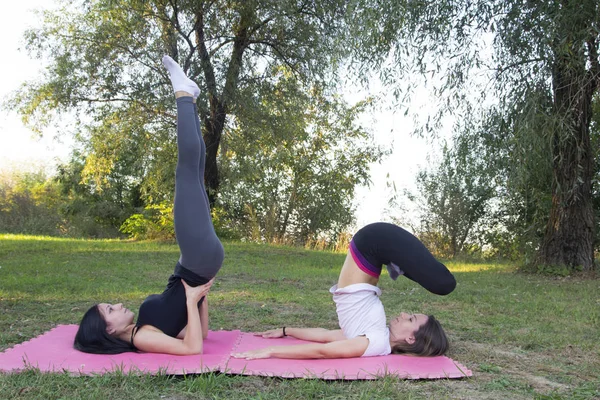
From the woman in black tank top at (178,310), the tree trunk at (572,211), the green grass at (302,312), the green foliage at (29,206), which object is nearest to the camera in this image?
the green grass at (302,312)

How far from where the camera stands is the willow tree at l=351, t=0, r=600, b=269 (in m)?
6.41

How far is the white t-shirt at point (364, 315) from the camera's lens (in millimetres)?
3303

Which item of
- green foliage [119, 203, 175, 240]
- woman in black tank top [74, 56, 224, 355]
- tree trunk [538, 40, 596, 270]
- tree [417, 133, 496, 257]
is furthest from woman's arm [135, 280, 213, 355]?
tree [417, 133, 496, 257]

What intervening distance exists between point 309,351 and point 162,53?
9172 mm

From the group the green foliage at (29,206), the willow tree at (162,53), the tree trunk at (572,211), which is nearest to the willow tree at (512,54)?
the tree trunk at (572,211)

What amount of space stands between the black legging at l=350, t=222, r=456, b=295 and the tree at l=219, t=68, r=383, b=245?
8.40m

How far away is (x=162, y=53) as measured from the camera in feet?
36.0

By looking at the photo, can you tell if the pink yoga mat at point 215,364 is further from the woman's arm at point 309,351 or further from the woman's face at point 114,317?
the woman's face at point 114,317

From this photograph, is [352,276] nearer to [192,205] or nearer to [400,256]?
[400,256]

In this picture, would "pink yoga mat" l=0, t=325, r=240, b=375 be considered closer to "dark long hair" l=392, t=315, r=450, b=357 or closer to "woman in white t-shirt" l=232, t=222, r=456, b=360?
"woman in white t-shirt" l=232, t=222, r=456, b=360

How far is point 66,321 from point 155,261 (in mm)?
4952

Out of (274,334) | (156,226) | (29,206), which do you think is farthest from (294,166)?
(274,334)

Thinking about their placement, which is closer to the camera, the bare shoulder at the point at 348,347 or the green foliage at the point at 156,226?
the bare shoulder at the point at 348,347

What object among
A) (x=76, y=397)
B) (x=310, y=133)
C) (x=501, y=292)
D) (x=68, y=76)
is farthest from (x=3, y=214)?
(x=76, y=397)
